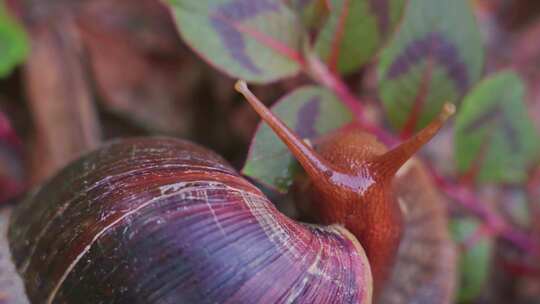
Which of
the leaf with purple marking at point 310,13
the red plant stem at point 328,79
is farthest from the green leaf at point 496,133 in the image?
the leaf with purple marking at point 310,13

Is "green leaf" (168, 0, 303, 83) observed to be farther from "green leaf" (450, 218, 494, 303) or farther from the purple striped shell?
"green leaf" (450, 218, 494, 303)

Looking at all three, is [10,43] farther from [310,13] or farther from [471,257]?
[471,257]

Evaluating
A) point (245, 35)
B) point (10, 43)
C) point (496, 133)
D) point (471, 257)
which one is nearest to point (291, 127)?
point (245, 35)

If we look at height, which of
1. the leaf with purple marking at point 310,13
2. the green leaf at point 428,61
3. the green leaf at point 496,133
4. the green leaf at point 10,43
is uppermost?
the green leaf at point 10,43

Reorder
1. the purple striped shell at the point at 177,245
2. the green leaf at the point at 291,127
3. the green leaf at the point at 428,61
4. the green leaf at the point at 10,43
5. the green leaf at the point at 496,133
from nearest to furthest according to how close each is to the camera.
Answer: the purple striped shell at the point at 177,245 < the green leaf at the point at 291,127 < the green leaf at the point at 428,61 < the green leaf at the point at 496,133 < the green leaf at the point at 10,43

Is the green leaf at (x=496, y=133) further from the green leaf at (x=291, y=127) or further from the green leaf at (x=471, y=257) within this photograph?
the green leaf at (x=291, y=127)

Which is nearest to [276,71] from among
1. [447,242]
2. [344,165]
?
[344,165]

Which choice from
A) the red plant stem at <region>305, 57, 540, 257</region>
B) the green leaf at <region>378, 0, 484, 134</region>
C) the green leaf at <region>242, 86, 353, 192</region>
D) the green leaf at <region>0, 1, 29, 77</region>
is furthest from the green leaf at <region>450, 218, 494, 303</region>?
the green leaf at <region>0, 1, 29, 77</region>
